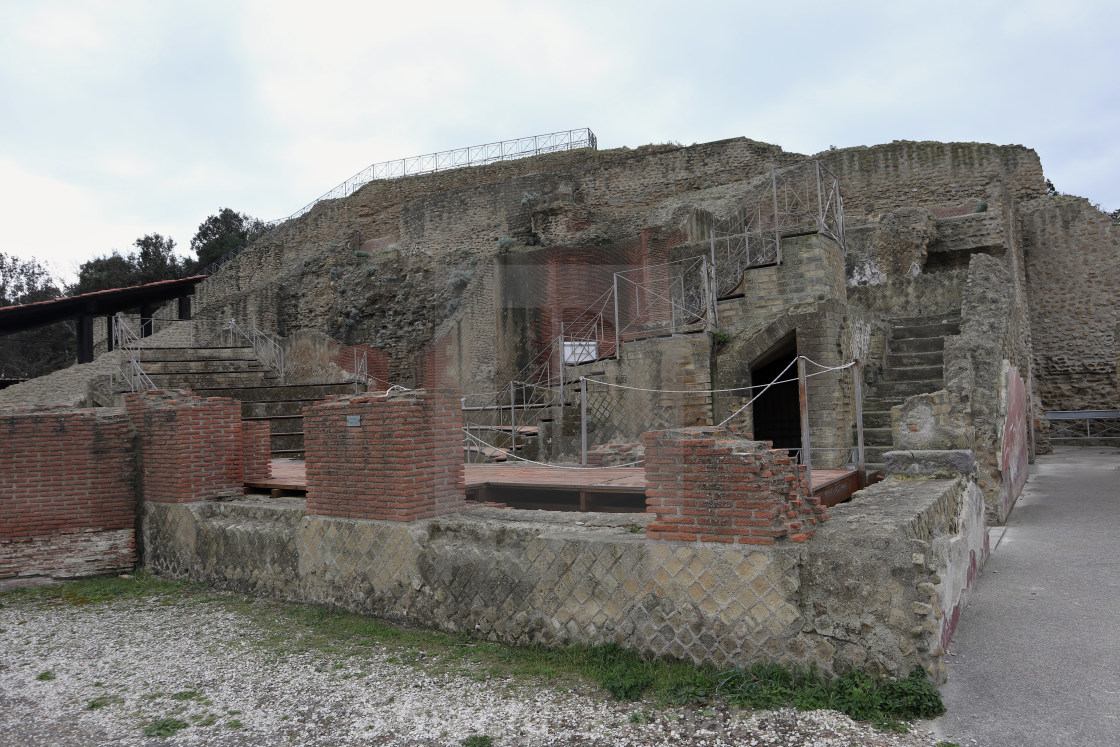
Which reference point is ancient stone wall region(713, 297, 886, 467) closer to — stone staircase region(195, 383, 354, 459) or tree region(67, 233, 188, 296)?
stone staircase region(195, 383, 354, 459)

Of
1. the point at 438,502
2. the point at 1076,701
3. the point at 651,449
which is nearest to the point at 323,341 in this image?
the point at 438,502

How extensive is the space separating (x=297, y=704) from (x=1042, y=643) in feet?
14.3

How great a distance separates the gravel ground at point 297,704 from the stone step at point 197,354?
34.4ft

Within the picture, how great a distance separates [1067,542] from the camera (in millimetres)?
6688

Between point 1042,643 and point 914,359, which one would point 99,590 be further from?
point 914,359

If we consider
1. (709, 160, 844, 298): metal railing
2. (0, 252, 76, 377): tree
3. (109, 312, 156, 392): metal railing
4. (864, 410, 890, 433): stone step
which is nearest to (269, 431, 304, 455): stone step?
(109, 312, 156, 392): metal railing

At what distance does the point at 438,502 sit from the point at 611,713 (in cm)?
228

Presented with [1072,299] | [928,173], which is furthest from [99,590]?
[1072,299]

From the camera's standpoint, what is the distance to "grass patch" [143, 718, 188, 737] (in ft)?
12.8

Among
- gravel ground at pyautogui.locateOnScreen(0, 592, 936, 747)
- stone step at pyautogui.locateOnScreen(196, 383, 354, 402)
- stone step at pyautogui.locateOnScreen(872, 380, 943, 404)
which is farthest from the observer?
stone step at pyautogui.locateOnScreen(196, 383, 354, 402)

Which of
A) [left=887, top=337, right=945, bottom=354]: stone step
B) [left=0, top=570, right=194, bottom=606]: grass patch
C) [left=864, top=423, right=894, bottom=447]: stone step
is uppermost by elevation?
[left=887, top=337, right=945, bottom=354]: stone step

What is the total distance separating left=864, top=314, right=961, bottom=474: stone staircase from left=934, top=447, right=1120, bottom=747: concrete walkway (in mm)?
1442

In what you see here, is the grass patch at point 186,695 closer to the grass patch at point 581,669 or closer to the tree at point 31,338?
the grass patch at point 581,669

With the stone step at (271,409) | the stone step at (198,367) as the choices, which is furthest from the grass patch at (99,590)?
the stone step at (198,367)
